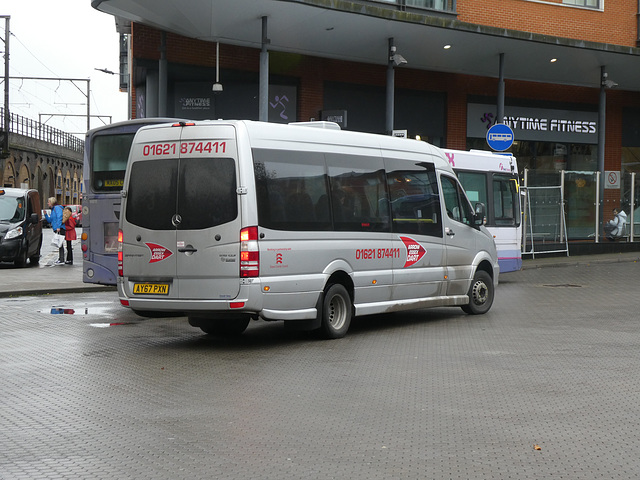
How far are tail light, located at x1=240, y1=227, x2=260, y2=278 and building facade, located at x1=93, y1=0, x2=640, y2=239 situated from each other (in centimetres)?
1170

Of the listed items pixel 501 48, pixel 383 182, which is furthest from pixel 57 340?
pixel 501 48

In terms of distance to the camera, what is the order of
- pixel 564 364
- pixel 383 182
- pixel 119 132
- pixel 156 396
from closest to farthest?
1. pixel 156 396
2. pixel 564 364
3. pixel 383 182
4. pixel 119 132

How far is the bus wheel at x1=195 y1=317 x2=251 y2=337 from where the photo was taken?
11.8 metres

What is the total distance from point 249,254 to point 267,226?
44cm

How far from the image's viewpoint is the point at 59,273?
2192 cm

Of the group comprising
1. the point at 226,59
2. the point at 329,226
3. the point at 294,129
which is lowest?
the point at 329,226

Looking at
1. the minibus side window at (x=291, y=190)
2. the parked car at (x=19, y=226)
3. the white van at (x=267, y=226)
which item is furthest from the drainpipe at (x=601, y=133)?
the minibus side window at (x=291, y=190)

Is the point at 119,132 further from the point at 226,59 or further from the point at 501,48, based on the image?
the point at 501,48

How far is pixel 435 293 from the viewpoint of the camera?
13.3 metres

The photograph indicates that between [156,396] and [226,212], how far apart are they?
3.03m

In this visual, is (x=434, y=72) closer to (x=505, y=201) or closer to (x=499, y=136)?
(x=499, y=136)

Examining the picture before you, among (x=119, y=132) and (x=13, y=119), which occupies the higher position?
(x=13, y=119)

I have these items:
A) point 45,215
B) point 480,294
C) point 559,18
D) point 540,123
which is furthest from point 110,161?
point 45,215

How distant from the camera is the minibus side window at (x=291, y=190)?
10.5m
